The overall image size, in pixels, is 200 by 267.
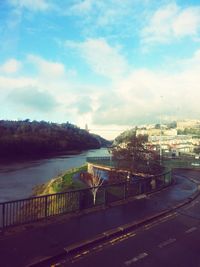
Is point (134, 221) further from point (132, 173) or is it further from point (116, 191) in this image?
point (132, 173)

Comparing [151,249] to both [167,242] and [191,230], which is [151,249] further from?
[191,230]

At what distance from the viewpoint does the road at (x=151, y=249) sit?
25.7 feet

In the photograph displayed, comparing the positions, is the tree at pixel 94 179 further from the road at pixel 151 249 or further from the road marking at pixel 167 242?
the road marking at pixel 167 242

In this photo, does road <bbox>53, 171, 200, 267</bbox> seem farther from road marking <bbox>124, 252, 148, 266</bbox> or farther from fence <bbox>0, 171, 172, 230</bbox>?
fence <bbox>0, 171, 172, 230</bbox>

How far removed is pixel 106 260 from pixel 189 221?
208 inches

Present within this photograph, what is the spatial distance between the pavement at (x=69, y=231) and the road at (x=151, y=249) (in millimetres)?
451

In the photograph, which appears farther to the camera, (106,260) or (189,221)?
(189,221)

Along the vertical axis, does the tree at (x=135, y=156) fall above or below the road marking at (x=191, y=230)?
above

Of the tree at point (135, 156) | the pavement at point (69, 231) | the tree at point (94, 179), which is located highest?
the tree at point (135, 156)

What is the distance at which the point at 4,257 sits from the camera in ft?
24.6

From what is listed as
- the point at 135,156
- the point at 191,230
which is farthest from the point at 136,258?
the point at 135,156

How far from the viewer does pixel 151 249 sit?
28.9 ft

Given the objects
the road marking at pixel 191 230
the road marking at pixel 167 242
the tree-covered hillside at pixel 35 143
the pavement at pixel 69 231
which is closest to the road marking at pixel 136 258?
the road marking at pixel 167 242

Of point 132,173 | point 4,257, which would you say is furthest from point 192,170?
point 4,257
